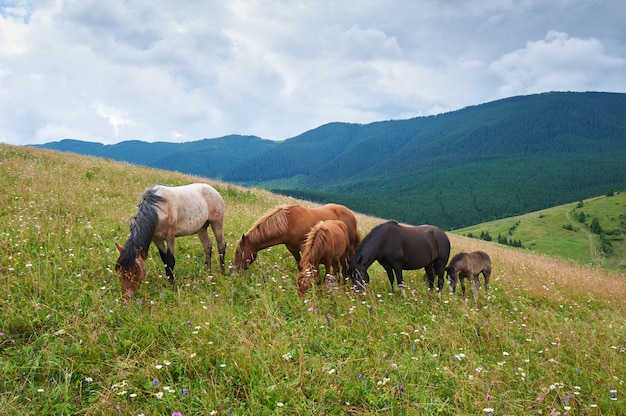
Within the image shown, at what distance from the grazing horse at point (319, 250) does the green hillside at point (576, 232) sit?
116963 mm

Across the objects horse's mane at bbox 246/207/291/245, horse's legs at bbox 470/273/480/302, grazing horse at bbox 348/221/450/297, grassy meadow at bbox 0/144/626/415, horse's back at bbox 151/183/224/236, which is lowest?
horse's legs at bbox 470/273/480/302

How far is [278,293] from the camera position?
7133 millimetres

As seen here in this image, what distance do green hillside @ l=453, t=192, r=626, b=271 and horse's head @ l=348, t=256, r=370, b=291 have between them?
4621 inches

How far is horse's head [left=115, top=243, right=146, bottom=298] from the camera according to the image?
6137 millimetres

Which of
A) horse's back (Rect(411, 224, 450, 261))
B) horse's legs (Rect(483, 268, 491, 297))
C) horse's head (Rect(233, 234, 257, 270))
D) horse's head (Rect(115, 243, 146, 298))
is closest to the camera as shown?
horse's head (Rect(115, 243, 146, 298))

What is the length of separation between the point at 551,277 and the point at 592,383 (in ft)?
33.9

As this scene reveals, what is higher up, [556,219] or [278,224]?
[278,224]

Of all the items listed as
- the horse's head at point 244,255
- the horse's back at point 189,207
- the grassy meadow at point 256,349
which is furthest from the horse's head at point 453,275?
the horse's back at point 189,207

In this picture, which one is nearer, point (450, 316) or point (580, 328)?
point (450, 316)

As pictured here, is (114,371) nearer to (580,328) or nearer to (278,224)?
(278,224)

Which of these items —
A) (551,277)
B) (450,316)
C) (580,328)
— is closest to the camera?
(450,316)

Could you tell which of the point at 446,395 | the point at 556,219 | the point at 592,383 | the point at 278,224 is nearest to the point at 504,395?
the point at 446,395

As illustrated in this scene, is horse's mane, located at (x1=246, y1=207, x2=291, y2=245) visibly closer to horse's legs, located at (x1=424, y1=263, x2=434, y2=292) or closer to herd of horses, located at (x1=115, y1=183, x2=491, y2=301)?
herd of horses, located at (x1=115, y1=183, x2=491, y2=301)

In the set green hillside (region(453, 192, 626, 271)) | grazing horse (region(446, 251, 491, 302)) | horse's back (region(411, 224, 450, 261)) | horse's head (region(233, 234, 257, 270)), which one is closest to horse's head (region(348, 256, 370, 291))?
horse's back (region(411, 224, 450, 261))
